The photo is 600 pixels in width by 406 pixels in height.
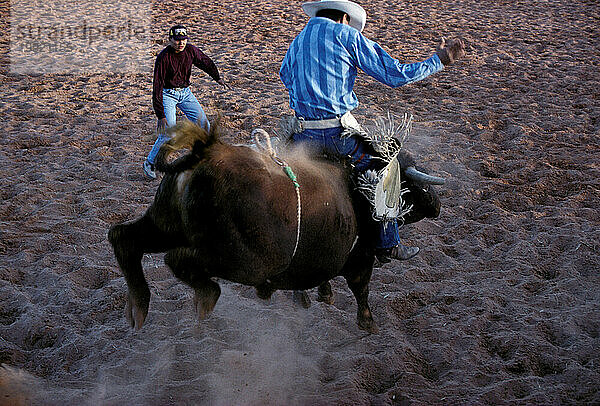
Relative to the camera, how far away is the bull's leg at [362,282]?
3.73 m

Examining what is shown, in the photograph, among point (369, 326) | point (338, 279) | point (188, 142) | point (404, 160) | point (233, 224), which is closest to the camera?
point (233, 224)

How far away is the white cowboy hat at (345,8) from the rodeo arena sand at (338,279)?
0.99m

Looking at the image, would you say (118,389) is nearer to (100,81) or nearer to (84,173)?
(84,173)

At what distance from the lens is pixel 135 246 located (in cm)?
303

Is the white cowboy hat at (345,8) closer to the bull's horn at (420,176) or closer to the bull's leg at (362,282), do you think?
the bull's horn at (420,176)

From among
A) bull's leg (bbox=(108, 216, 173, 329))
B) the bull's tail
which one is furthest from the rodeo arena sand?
bull's leg (bbox=(108, 216, 173, 329))

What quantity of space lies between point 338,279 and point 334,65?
2105 millimetres

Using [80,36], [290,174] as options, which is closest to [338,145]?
[290,174]

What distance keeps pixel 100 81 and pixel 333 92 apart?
744cm

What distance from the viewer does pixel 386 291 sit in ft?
15.0

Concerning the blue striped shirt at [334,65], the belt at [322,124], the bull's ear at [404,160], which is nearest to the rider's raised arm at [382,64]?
the blue striped shirt at [334,65]

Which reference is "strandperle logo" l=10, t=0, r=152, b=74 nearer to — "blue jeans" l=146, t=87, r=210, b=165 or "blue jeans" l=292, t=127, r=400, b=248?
"blue jeans" l=146, t=87, r=210, b=165

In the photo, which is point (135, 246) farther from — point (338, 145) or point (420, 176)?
point (420, 176)

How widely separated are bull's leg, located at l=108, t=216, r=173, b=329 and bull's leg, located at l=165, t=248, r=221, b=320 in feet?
1.37
